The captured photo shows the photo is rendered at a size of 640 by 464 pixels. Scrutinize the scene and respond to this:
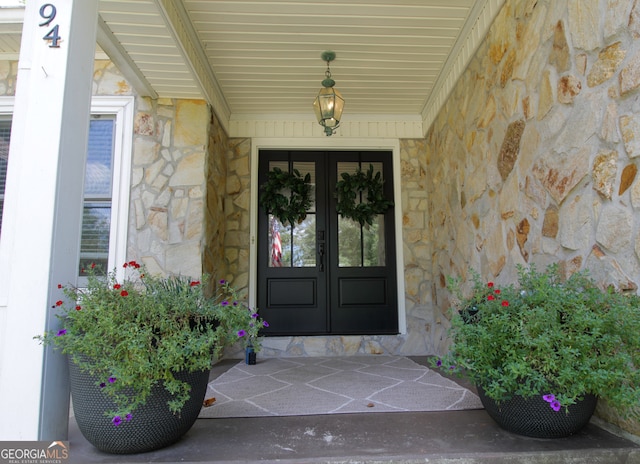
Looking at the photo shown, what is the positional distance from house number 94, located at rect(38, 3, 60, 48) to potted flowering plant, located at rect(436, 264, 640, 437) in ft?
6.51

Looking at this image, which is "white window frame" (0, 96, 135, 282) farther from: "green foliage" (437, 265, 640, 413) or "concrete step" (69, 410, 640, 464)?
"green foliage" (437, 265, 640, 413)

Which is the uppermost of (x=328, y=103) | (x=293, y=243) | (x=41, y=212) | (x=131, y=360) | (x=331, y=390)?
(x=328, y=103)

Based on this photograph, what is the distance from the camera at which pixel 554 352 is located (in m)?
1.39

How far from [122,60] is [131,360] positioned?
2.44 m

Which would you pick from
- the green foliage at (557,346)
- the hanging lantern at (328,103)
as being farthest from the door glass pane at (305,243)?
the green foliage at (557,346)

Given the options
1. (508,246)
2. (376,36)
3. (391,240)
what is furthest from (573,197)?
(391,240)

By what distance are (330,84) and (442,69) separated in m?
0.99

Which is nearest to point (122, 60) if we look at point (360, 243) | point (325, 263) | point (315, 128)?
point (315, 128)

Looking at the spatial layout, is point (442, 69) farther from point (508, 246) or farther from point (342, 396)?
point (342, 396)

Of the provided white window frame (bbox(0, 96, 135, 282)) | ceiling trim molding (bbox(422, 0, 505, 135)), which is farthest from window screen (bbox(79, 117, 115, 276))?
ceiling trim molding (bbox(422, 0, 505, 135))

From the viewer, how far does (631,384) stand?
1403 millimetres

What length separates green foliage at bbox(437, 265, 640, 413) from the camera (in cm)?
135

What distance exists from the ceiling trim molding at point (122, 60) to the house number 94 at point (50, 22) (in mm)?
973

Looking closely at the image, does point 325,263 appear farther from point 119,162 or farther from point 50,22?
point 50,22
